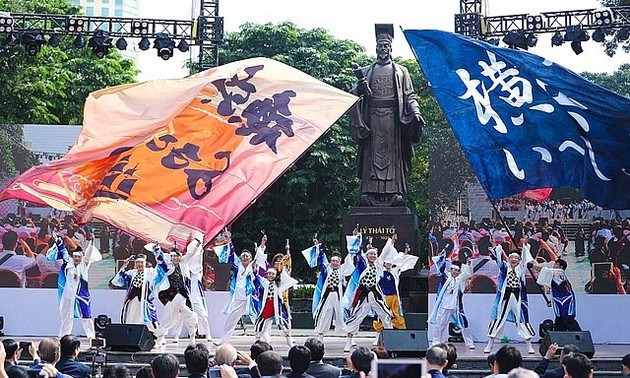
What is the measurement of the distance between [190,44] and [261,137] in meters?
7.45

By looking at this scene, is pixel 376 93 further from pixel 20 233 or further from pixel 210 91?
pixel 20 233

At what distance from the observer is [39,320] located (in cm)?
1775

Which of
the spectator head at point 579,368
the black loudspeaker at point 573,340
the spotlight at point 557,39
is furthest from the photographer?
the spotlight at point 557,39

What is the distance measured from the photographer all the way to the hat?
12.1 m

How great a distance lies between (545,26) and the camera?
18.7 m

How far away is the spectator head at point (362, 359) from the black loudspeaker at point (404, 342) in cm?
452

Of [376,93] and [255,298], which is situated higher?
[376,93]

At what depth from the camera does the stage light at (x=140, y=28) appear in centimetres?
Result: 1959

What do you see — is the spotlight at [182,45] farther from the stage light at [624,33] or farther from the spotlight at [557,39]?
the stage light at [624,33]

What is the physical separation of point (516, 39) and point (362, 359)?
13568 millimetres

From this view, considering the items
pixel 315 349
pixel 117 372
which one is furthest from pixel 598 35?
pixel 117 372

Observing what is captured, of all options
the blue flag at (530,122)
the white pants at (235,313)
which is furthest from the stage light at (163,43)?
the blue flag at (530,122)

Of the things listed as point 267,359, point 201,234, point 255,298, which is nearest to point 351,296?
point 255,298

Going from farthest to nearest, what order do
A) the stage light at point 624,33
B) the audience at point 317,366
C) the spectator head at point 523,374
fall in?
the stage light at point 624,33, the audience at point 317,366, the spectator head at point 523,374
